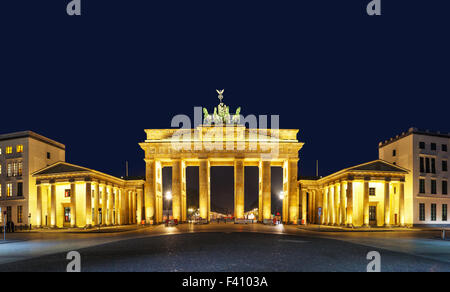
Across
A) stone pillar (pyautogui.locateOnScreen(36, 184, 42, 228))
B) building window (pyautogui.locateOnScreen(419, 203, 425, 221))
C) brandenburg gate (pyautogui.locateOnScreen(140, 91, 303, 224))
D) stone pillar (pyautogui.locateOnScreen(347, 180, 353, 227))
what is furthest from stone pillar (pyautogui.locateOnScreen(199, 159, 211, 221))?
building window (pyautogui.locateOnScreen(419, 203, 425, 221))

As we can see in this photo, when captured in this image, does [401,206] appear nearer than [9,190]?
Yes

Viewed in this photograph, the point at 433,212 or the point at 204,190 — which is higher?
the point at 204,190

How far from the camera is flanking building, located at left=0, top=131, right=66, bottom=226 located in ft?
178

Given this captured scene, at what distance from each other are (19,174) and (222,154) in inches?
1326

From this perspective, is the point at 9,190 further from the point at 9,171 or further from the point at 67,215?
the point at 67,215

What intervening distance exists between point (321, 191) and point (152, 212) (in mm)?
33112

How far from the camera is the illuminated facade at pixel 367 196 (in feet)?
169

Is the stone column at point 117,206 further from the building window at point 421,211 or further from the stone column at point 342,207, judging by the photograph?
the building window at point 421,211

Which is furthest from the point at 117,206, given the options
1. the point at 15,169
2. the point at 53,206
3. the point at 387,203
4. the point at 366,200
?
the point at 387,203

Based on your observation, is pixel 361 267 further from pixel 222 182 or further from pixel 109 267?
pixel 222 182

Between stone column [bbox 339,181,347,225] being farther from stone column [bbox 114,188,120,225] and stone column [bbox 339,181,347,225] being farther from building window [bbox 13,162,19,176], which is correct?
building window [bbox 13,162,19,176]

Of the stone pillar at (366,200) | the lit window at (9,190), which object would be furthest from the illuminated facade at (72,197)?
the stone pillar at (366,200)

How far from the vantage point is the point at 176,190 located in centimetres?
6375
